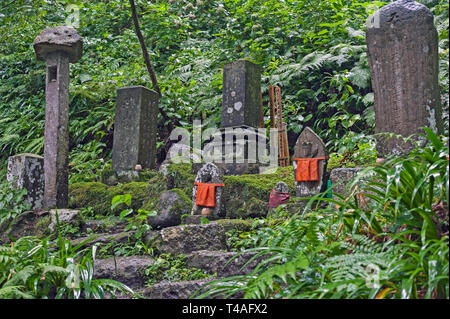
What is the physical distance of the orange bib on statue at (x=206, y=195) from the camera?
5391mm

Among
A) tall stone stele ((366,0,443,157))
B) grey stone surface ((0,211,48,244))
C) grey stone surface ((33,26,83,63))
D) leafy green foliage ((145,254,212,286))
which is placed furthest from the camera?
grey stone surface ((33,26,83,63))

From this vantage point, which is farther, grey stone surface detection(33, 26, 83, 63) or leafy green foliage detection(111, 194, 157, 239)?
grey stone surface detection(33, 26, 83, 63)

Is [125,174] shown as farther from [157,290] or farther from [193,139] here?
[157,290]

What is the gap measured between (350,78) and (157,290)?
258 inches

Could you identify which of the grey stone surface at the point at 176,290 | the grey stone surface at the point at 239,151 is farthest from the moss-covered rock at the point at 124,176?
the grey stone surface at the point at 176,290

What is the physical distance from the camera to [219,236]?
178 inches

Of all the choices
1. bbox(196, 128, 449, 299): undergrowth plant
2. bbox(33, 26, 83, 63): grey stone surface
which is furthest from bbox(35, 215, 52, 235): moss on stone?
bbox(196, 128, 449, 299): undergrowth plant

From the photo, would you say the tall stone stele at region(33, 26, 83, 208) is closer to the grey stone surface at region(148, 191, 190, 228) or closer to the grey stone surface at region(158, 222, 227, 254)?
the grey stone surface at region(148, 191, 190, 228)

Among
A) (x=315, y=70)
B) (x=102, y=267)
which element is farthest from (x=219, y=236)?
(x=315, y=70)

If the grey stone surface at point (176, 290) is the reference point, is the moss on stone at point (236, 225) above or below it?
above

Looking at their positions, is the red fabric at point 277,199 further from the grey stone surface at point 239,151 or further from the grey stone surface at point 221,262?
the grey stone surface at point 239,151

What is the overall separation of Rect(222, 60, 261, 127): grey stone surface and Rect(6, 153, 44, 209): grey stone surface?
2.95 m

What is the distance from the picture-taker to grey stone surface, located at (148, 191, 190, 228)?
5172mm

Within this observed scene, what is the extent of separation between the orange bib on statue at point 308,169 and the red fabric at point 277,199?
11.2 inches
